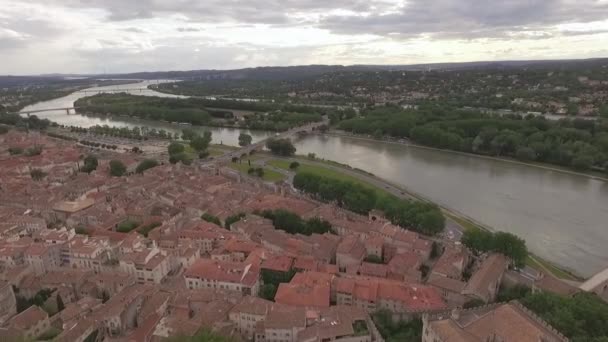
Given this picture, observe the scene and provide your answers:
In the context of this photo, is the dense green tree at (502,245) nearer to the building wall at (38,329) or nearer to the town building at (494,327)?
the town building at (494,327)

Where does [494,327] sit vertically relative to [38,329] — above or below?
above

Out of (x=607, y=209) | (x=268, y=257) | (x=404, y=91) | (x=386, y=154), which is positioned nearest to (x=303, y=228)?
(x=268, y=257)

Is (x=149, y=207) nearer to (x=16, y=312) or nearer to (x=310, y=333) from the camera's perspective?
(x=16, y=312)

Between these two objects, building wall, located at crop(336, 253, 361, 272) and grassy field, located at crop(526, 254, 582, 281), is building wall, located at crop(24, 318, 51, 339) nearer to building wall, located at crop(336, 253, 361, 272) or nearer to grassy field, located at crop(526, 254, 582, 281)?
building wall, located at crop(336, 253, 361, 272)

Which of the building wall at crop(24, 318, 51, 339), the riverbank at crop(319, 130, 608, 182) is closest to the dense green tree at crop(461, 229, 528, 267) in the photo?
the building wall at crop(24, 318, 51, 339)

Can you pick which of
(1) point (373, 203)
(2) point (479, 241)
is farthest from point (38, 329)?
(1) point (373, 203)

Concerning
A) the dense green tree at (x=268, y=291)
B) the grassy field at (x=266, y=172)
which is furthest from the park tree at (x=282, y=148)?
the dense green tree at (x=268, y=291)

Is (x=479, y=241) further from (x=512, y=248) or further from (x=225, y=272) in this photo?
(x=225, y=272)
